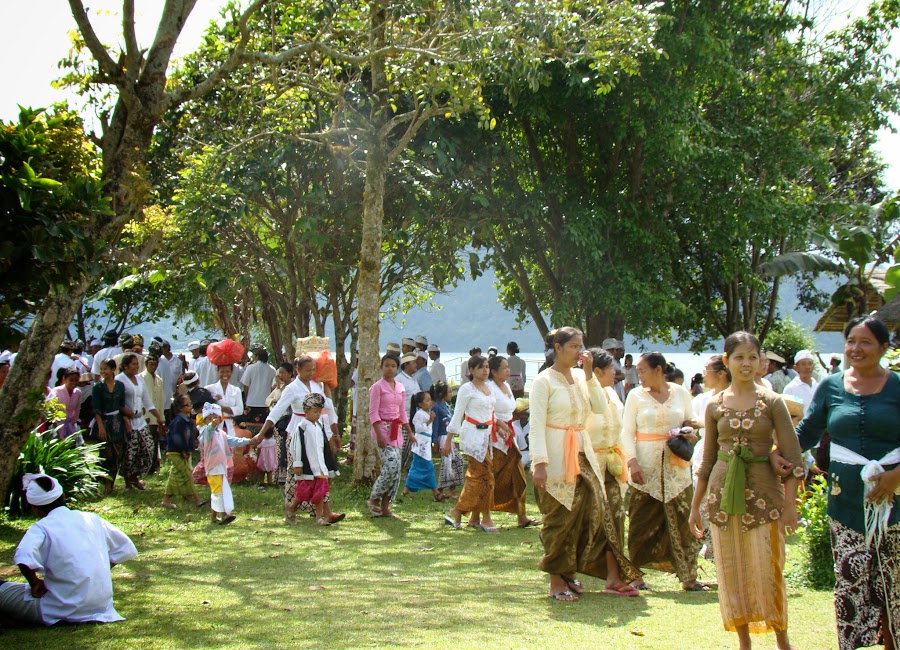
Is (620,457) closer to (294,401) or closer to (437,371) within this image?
(294,401)

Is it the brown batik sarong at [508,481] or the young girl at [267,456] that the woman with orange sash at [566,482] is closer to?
the brown batik sarong at [508,481]

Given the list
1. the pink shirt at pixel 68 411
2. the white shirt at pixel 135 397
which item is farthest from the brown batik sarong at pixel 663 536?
the pink shirt at pixel 68 411

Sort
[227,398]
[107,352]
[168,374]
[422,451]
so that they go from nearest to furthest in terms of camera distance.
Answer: [227,398]
[422,451]
[168,374]
[107,352]

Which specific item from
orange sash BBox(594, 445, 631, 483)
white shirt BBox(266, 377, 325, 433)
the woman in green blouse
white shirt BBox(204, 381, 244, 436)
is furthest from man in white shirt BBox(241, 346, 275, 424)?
the woman in green blouse

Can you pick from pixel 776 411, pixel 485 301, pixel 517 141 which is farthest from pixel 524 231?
pixel 485 301

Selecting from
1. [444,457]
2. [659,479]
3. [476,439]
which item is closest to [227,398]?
[444,457]

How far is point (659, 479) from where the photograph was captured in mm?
7273

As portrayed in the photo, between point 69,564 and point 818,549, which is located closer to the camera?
point 69,564

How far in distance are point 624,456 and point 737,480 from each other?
216cm

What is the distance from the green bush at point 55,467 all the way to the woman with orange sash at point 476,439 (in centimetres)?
389

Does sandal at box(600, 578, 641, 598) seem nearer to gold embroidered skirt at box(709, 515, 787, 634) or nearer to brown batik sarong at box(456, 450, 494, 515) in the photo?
gold embroidered skirt at box(709, 515, 787, 634)

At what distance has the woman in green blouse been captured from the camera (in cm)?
474

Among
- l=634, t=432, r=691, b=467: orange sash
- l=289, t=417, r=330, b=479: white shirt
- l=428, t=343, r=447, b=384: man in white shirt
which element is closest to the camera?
l=634, t=432, r=691, b=467: orange sash

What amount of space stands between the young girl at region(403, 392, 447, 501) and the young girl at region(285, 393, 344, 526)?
2.10 m
